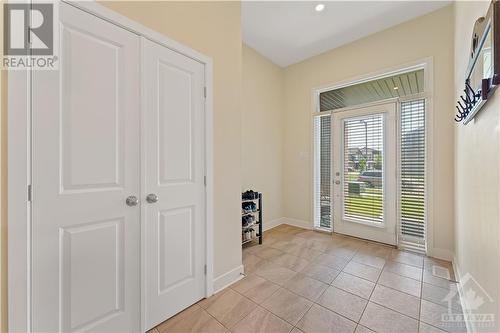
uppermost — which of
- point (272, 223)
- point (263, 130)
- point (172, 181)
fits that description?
point (263, 130)

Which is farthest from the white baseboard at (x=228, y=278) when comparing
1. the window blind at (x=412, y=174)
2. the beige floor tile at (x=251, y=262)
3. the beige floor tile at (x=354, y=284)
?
the window blind at (x=412, y=174)

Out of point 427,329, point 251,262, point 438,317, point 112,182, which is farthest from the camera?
point 251,262

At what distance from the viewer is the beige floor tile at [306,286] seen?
190 centimetres

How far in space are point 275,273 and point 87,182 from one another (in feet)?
6.43

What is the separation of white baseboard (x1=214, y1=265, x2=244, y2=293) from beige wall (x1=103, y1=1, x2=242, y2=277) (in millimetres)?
43

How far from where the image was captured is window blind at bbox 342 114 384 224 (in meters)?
3.08

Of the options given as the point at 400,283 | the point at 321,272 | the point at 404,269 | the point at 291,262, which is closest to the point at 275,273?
the point at 291,262

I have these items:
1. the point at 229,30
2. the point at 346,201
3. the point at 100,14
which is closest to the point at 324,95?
the point at 346,201

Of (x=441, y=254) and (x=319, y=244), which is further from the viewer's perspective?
(x=319, y=244)

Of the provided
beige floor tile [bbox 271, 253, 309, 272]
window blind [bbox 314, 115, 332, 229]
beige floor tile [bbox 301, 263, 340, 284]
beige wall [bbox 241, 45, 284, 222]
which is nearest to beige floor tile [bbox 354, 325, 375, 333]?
beige floor tile [bbox 301, 263, 340, 284]

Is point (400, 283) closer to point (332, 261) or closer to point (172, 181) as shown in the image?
point (332, 261)

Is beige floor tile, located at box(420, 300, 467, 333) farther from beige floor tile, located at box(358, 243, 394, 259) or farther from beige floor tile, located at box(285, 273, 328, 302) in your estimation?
beige floor tile, located at box(358, 243, 394, 259)

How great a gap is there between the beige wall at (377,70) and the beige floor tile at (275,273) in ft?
5.31

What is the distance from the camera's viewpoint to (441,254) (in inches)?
102
